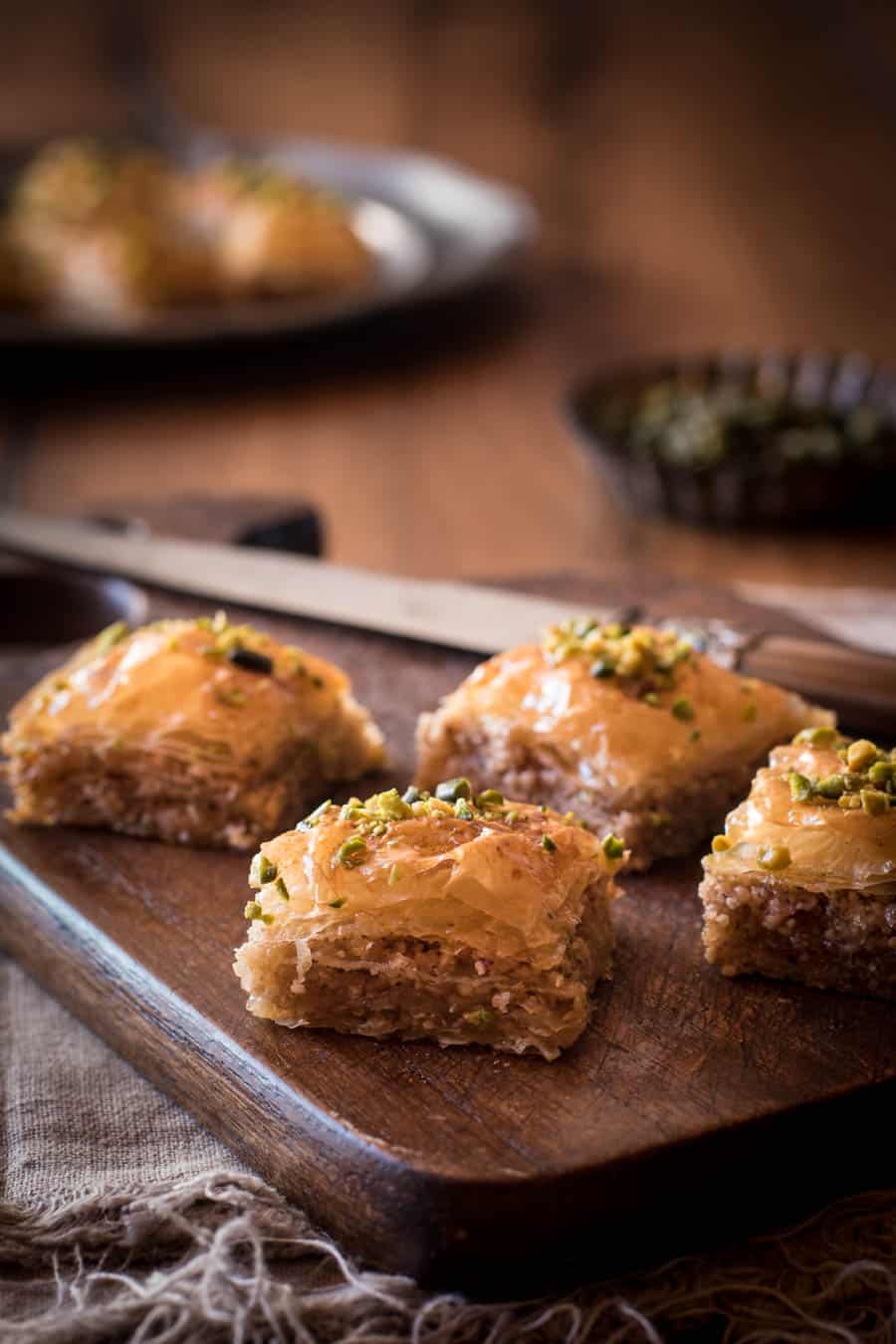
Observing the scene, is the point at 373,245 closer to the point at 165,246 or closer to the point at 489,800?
the point at 165,246

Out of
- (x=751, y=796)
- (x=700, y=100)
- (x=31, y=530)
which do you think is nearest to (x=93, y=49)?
(x=700, y=100)

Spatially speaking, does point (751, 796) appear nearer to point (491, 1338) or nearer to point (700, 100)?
point (491, 1338)

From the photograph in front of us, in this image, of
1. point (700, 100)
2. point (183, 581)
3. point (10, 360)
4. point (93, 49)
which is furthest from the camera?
point (93, 49)

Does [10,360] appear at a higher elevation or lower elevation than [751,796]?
lower

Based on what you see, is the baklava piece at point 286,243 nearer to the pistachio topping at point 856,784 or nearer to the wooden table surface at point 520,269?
the wooden table surface at point 520,269

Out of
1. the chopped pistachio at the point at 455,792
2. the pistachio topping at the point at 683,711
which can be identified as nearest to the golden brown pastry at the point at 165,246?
the pistachio topping at the point at 683,711

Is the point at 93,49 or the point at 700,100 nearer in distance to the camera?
the point at 700,100

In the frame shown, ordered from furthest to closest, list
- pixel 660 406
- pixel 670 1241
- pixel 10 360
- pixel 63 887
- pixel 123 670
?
pixel 10 360, pixel 660 406, pixel 123 670, pixel 63 887, pixel 670 1241
